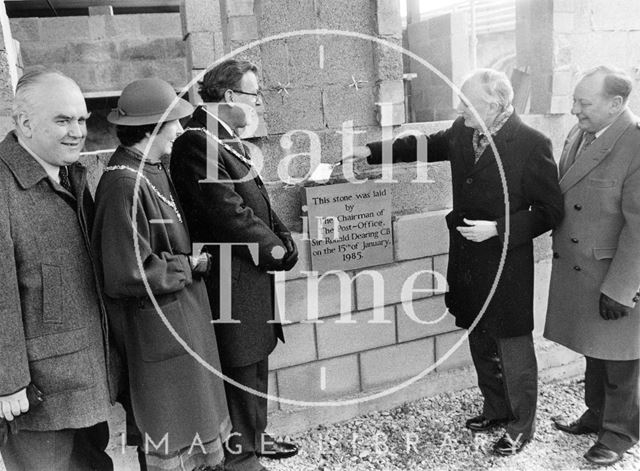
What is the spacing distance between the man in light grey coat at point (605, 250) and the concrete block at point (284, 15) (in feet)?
4.87

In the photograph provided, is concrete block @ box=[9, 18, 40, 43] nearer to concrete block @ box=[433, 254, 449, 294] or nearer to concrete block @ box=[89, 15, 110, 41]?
concrete block @ box=[89, 15, 110, 41]

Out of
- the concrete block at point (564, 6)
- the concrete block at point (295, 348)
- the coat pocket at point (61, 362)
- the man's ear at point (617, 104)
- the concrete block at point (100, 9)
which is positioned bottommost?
the concrete block at point (295, 348)

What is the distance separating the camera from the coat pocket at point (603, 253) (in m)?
2.73

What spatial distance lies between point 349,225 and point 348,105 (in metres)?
0.72

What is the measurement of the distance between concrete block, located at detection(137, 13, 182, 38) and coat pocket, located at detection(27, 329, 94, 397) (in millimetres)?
6075

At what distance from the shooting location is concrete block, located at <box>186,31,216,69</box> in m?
3.03

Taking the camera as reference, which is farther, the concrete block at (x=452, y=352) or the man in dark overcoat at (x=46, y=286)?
the concrete block at (x=452, y=352)

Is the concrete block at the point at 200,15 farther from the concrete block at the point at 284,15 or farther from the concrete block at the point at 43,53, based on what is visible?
the concrete block at the point at 43,53

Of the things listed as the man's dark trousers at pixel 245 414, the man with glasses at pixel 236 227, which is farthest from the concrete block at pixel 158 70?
the man's dark trousers at pixel 245 414

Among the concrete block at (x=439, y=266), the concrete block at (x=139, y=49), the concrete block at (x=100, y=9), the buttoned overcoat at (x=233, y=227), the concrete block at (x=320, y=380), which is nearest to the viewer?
the buttoned overcoat at (x=233, y=227)

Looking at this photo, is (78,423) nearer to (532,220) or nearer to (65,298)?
(65,298)

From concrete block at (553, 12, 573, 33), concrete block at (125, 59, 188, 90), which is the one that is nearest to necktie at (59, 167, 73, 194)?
concrete block at (553, 12, 573, 33)

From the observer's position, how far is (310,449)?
323 cm

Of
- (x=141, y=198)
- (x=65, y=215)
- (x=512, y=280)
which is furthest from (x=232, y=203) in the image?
(x=512, y=280)
